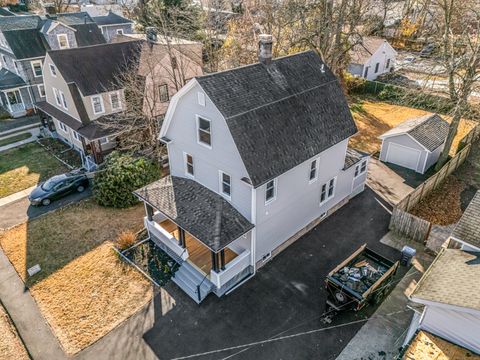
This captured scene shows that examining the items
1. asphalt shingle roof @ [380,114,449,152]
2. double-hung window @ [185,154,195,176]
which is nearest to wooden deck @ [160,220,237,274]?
double-hung window @ [185,154,195,176]

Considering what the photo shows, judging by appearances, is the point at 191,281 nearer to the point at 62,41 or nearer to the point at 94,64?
the point at 94,64

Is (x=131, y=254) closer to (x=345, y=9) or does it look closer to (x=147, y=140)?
(x=147, y=140)

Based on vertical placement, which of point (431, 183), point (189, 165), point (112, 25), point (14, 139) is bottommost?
point (14, 139)

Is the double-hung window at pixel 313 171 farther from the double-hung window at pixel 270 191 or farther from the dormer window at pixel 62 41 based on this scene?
the dormer window at pixel 62 41

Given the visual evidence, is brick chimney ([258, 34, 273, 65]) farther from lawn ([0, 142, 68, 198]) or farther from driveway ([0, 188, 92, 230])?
lawn ([0, 142, 68, 198])

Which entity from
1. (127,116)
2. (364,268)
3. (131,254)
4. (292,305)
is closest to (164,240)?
(131,254)

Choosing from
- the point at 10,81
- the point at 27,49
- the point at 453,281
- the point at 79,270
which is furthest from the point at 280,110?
the point at 10,81
